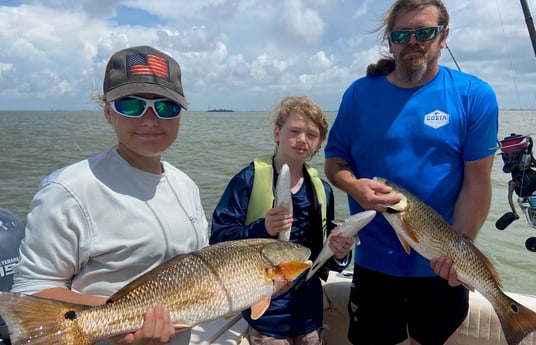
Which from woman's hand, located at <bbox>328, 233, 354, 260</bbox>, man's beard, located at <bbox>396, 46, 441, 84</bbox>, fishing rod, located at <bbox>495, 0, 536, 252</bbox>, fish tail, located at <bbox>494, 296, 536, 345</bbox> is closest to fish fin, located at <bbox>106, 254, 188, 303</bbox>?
woman's hand, located at <bbox>328, 233, 354, 260</bbox>

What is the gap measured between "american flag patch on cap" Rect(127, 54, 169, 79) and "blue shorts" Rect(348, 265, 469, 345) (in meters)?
2.12

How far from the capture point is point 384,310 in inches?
123

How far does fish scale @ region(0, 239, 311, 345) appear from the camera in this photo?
1.55m

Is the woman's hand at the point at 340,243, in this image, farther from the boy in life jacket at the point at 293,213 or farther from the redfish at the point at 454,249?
the redfish at the point at 454,249

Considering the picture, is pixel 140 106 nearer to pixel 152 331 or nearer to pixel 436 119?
pixel 152 331

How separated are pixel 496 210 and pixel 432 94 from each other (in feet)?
37.8

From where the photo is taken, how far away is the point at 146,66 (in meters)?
2.07

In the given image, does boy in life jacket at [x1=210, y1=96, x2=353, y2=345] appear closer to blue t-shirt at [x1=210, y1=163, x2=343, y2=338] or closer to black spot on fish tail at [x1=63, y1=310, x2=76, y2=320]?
blue t-shirt at [x1=210, y1=163, x2=343, y2=338]

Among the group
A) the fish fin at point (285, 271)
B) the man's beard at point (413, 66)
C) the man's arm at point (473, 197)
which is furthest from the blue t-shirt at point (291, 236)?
the man's beard at point (413, 66)

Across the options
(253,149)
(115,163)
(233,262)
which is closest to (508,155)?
(233,262)

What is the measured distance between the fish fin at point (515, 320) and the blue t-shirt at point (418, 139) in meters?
0.51

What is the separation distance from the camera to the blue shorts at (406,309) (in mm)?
3029

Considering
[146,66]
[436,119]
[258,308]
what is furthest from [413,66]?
[258,308]

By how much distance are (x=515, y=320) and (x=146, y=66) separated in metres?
2.73
